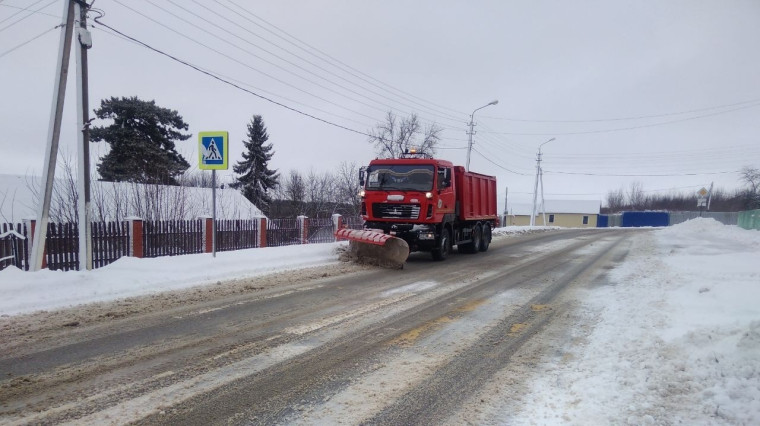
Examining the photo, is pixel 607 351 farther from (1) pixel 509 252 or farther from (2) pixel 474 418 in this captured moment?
(1) pixel 509 252

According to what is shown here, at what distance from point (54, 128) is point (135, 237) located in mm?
3847

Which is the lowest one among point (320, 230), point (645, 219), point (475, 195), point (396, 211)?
point (645, 219)

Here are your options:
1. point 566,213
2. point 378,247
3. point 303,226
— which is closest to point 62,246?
point 378,247

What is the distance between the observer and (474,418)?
3.49 m

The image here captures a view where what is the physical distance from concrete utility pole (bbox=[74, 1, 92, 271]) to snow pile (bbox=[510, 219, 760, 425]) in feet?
30.1

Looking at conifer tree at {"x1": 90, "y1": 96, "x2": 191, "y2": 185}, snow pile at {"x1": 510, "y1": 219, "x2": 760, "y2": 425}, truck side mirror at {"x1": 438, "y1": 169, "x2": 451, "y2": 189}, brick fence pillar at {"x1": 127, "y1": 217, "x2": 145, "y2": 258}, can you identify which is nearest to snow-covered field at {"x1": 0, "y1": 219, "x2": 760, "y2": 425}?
snow pile at {"x1": 510, "y1": 219, "x2": 760, "y2": 425}

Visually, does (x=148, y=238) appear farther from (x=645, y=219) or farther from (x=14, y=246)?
(x=645, y=219)

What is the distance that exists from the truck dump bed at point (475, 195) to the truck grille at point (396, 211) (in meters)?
2.67

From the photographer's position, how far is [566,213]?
280ft

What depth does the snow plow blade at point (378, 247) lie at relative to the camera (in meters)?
12.0

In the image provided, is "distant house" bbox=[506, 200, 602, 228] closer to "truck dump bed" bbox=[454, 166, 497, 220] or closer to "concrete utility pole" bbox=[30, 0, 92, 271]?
"truck dump bed" bbox=[454, 166, 497, 220]

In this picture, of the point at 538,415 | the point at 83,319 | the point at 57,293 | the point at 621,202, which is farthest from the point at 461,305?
the point at 621,202

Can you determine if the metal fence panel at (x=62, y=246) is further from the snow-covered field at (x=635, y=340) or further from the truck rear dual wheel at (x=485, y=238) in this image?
the truck rear dual wheel at (x=485, y=238)

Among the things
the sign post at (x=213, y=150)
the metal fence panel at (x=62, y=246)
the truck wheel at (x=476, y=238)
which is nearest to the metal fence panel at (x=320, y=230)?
the truck wheel at (x=476, y=238)
